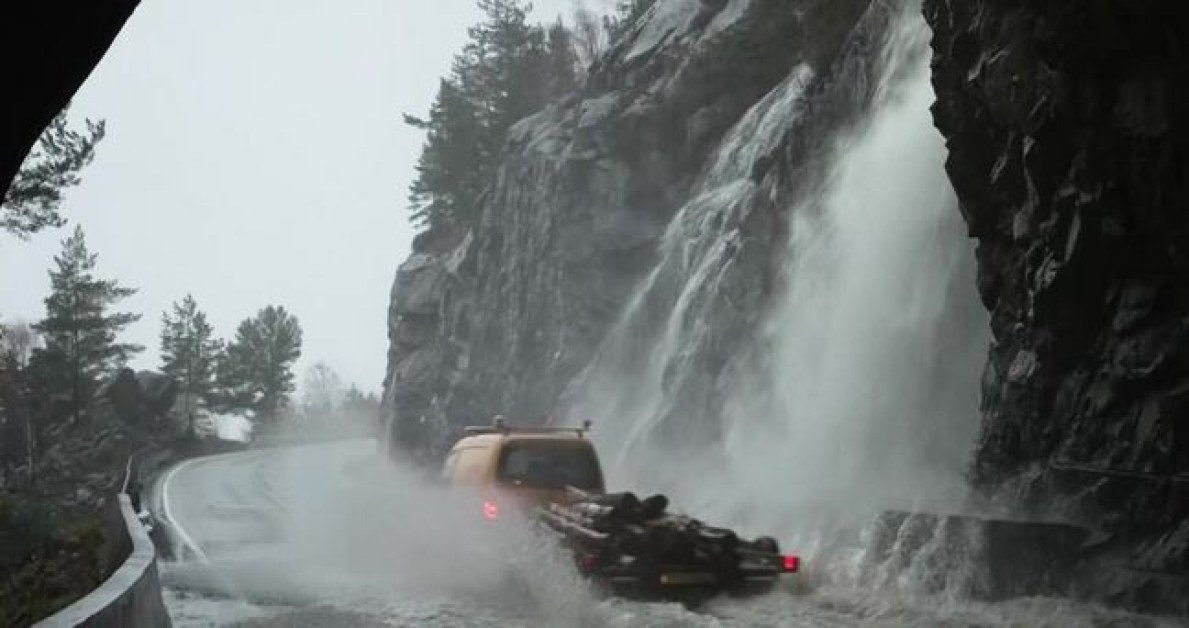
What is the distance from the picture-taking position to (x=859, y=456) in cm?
1814

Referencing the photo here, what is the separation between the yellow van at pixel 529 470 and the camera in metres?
13.4

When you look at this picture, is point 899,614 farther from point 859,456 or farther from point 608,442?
point 608,442

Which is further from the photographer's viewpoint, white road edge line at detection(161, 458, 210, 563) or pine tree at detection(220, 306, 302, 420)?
pine tree at detection(220, 306, 302, 420)

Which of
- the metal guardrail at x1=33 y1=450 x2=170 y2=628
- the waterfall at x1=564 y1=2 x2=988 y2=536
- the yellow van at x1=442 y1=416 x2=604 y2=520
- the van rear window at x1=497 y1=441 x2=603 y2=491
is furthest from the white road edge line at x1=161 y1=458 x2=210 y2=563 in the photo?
the metal guardrail at x1=33 y1=450 x2=170 y2=628

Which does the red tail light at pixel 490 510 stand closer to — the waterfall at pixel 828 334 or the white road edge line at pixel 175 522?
the waterfall at pixel 828 334

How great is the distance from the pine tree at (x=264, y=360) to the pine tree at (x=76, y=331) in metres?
23.4

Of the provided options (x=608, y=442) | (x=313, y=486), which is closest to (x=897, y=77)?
(x=608, y=442)

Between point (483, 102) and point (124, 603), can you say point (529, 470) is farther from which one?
point (483, 102)

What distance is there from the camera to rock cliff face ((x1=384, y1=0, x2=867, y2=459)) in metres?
38.7

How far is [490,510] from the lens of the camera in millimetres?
13594

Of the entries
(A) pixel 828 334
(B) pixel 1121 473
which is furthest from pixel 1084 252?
(A) pixel 828 334

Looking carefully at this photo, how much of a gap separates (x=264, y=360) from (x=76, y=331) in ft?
97.6

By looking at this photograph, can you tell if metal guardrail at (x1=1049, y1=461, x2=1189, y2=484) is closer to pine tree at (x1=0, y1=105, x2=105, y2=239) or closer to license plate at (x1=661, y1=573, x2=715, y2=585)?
license plate at (x1=661, y1=573, x2=715, y2=585)

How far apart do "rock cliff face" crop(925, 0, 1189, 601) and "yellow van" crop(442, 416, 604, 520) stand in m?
5.15
